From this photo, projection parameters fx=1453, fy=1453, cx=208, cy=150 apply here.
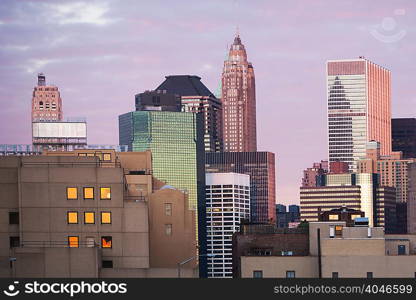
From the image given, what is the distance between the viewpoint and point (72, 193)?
156125mm

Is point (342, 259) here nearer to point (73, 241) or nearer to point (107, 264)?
point (107, 264)

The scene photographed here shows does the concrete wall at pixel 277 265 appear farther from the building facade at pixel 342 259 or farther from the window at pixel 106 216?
the window at pixel 106 216

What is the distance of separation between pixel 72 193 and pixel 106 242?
21.0 feet

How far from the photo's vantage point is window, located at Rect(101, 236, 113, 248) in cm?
15588

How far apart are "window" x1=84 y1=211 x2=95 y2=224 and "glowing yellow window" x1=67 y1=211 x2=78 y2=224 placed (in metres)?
0.99

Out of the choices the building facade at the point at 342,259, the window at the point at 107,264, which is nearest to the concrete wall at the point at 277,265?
the building facade at the point at 342,259

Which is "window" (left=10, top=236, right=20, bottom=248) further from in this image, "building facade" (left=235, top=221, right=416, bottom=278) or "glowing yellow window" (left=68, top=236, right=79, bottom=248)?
"building facade" (left=235, top=221, right=416, bottom=278)

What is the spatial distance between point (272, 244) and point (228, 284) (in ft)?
291

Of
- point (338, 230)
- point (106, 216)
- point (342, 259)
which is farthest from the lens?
point (338, 230)

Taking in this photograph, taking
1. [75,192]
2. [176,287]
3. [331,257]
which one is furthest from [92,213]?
[176,287]

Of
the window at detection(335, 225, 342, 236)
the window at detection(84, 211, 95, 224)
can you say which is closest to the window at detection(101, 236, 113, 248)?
the window at detection(84, 211, 95, 224)

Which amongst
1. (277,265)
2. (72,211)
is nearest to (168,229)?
(72,211)

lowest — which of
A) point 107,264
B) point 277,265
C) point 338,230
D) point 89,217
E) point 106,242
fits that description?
point 277,265

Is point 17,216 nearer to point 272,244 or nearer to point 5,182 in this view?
point 5,182
